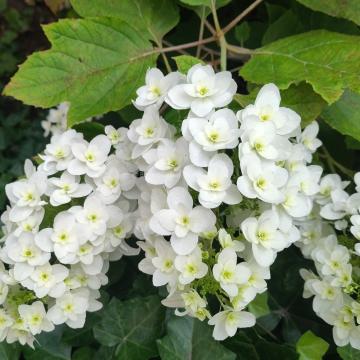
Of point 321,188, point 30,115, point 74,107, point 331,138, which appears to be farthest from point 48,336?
point 30,115

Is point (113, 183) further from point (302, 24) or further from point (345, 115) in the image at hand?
point (302, 24)

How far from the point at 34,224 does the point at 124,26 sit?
48 cm

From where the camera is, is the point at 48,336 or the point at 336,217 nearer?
the point at 336,217

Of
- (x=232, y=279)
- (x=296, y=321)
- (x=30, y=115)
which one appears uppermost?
(x=232, y=279)

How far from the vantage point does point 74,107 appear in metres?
1.18

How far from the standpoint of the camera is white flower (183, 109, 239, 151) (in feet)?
2.94

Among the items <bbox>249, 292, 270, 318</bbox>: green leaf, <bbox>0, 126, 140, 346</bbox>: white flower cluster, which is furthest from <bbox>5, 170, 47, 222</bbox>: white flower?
<bbox>249, 292, 270, 318</bbox>: green leaf

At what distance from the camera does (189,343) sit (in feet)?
3.76

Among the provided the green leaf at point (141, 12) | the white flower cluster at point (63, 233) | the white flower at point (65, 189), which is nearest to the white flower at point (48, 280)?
the white flower cluster at point (63, 233)

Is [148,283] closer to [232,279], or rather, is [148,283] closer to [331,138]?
[232,279]

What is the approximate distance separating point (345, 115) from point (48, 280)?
66 centimetres

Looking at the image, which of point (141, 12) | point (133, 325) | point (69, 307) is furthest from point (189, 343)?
point (141, 12)

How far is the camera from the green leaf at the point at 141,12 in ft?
4.19

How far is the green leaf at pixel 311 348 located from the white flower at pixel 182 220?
37 cm
